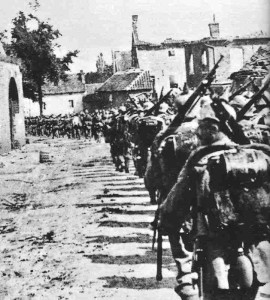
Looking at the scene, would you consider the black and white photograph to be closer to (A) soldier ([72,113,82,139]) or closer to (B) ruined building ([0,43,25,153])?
(B) ruined building ([0,43,25,153])

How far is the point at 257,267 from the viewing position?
3.90m

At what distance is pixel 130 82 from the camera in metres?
49.8

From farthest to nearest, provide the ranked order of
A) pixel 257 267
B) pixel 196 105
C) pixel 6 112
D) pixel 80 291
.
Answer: pixel 6 112 → pixel 80 291 → pixel 196 105 → pixel 257 267

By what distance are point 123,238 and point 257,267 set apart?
4.53 m

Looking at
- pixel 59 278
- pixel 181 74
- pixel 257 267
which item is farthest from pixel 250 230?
pixel 181 74

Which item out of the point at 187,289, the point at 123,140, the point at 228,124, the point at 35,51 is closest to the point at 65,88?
the point at 35,51

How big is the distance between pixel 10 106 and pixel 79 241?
21.7m

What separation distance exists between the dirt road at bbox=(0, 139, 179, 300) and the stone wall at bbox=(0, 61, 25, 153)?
9339 millimetres

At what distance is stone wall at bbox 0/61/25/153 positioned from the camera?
25022 mm

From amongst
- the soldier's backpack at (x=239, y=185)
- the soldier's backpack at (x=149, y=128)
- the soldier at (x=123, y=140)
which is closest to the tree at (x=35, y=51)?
the soldier at (x=123, y=140)

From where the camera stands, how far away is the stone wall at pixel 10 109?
25.0m

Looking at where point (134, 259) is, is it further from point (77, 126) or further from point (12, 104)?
point (77, 126)

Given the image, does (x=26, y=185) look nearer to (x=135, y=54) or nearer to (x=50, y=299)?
(x=50, y=299)

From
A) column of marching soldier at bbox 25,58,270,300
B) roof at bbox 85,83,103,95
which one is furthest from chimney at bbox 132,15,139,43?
column of marching soldier at bbox 25,58,270,300
